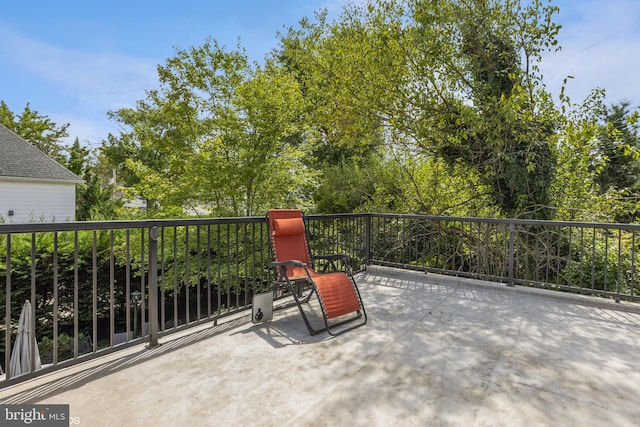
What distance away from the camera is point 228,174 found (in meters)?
7.28

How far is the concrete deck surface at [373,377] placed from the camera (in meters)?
1.65

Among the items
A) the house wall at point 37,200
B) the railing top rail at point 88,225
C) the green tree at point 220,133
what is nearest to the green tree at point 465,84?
the green tree at point 220,133

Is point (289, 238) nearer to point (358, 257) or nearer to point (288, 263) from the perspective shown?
point (288, 263)

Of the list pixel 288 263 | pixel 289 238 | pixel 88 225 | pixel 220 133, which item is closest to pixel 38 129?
pixel 220 133

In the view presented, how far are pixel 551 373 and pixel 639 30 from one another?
7.88 metres

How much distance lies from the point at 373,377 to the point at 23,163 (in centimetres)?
1554

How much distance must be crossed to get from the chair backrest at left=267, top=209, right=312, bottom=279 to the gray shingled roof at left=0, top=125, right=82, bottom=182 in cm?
1297

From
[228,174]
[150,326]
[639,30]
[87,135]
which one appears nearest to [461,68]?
[639,30]

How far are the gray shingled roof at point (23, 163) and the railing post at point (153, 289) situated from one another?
12910mm

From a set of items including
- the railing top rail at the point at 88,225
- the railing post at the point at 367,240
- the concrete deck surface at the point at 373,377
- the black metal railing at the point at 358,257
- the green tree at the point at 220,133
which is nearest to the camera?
the concrete deck surface at the point at 373,377

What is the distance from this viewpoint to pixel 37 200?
40.5ft

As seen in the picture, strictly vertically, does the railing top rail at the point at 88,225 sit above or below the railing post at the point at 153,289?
above

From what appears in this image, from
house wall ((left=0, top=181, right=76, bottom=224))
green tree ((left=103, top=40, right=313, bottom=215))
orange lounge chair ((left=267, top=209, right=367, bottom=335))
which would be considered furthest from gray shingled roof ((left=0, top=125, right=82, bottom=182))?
orange lounge chair ((left=267, top=209, right=367, bottom=335))

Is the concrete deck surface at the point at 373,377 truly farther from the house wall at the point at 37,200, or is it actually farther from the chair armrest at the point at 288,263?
the house wall at the point at 37,200
